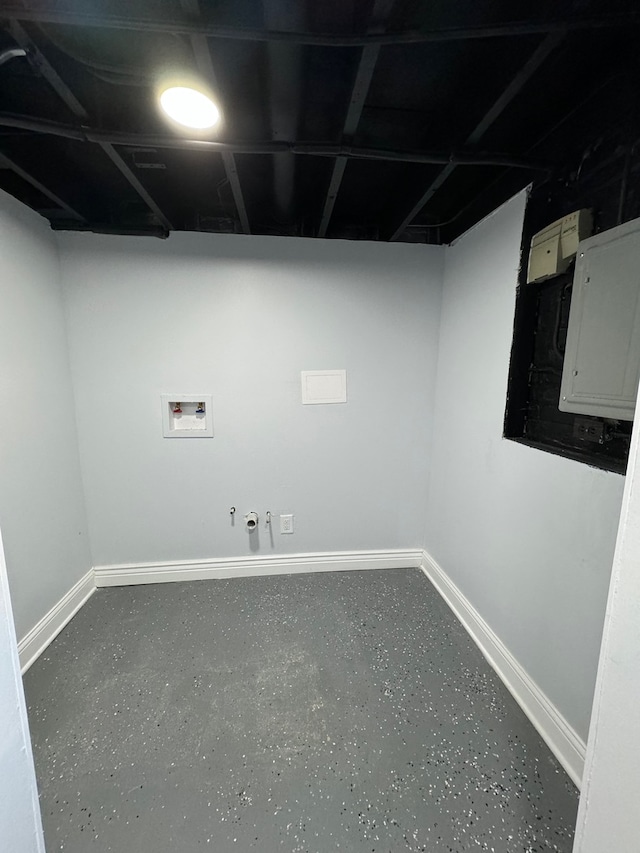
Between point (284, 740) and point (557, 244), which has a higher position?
point (557, 244)

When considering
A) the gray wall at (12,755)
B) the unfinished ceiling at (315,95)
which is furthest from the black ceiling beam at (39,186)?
the gray wall at (12,755)

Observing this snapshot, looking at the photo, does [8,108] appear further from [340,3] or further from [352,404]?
[352,404]

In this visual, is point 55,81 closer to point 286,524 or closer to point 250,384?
point 250,384

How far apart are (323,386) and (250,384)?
0.46 metres

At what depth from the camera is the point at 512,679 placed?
1321 mm

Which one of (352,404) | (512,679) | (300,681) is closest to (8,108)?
(352,404)

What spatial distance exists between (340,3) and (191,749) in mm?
2357

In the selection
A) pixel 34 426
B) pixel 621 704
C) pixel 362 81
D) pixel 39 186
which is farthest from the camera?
pixel 34 426

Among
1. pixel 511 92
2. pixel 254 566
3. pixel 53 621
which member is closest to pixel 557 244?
pixel 511 92

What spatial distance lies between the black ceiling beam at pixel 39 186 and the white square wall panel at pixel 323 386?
143 cm

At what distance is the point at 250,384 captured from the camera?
1.93 meters

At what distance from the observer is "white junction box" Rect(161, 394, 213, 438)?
6.21 feet

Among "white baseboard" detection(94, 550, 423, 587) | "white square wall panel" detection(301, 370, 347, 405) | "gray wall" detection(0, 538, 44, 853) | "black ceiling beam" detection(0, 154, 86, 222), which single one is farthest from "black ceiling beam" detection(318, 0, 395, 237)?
"white baseboard" detection(94, 550, 423, 587)

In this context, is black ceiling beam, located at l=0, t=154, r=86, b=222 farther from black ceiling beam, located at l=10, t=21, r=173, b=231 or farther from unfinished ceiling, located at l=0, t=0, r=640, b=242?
black ceiling beam, located at l=10, t=21, r=173, b=231
